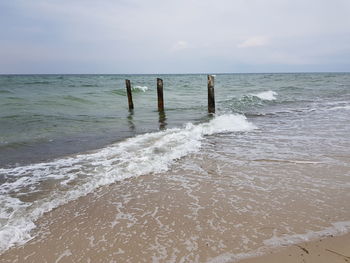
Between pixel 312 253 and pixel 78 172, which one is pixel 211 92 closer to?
pixel 78 172

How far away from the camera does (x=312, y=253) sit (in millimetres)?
2398

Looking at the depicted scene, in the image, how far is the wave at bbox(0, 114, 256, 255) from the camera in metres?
3.28

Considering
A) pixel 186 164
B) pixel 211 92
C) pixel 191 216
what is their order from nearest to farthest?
pixel 191 216 < pixel 186 164 < pixel 211 92

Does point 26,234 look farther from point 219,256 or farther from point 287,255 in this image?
point 287,255

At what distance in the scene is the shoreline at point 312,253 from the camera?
2.32 m

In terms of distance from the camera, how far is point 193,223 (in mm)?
3049

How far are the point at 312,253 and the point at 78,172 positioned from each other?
3924 millimetres

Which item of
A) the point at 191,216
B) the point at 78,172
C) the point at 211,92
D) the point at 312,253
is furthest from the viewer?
the point at 211,92

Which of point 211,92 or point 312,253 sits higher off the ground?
point 211,92

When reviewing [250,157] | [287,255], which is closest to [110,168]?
[250,157]

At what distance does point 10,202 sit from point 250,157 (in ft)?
13.9

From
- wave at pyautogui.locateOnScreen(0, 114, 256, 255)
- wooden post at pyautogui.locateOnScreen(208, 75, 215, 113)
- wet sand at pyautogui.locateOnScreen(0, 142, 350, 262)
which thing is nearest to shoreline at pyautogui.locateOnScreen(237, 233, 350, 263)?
wet sand at pyautogui.locateOnScreen(0, 142, 350, 262)

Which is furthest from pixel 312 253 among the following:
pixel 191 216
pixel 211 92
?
pixel 211 92

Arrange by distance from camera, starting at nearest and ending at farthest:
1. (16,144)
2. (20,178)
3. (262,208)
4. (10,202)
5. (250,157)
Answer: (262,208) < (10,202) < (20,178) < (250,157) < (16,144)
